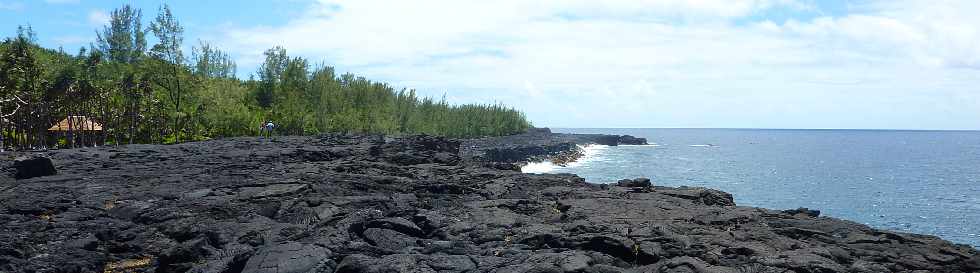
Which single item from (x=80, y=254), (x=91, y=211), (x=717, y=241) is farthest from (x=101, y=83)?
(x=717, y=241)

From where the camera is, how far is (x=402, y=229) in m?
13.3

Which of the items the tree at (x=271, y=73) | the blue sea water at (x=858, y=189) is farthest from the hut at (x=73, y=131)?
the blue sea water at (x=858, y=189)

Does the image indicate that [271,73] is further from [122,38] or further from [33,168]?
[33,168]

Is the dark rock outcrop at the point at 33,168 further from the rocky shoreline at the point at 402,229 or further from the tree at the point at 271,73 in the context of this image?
the tree at the point at 271,73

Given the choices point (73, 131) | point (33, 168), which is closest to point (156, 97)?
point (73, 131)

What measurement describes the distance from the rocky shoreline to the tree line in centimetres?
2969

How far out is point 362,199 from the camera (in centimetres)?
1720

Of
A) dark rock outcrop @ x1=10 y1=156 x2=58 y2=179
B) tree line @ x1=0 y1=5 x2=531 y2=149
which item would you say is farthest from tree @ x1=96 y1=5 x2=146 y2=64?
dark rock outcrop @ x1=10 y1=156 x2=58 y2=179

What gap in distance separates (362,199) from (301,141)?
78.6 ft

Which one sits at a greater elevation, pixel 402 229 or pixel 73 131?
pixel 73 131

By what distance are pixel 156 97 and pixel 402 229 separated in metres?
53.9

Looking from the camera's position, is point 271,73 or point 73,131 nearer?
point 73,131

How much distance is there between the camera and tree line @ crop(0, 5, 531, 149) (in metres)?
48.5

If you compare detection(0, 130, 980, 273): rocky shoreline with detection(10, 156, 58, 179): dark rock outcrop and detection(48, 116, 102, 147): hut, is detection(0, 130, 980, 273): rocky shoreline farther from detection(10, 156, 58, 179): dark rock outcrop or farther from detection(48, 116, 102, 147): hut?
detection(48, 116, 102, 147): hut
